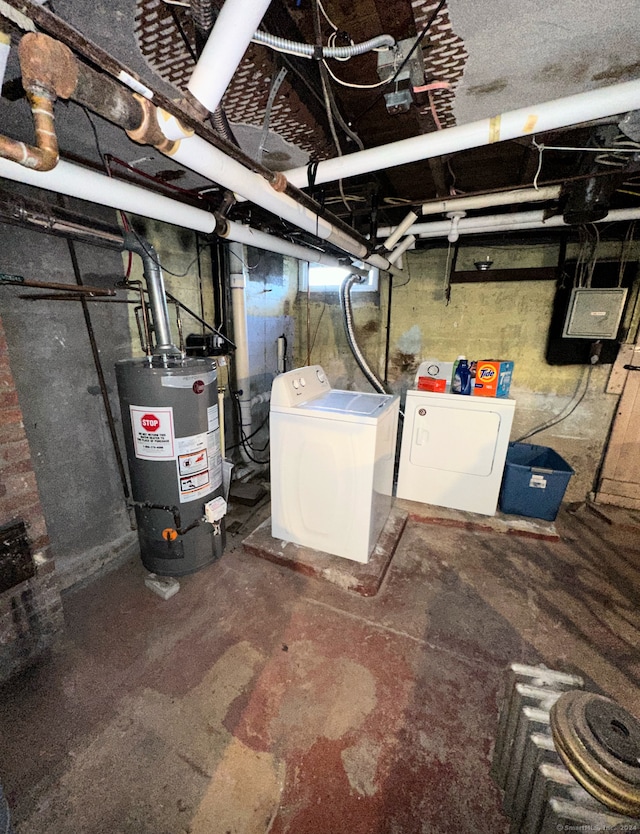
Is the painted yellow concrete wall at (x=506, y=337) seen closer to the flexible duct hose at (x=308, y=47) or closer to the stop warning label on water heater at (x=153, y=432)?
the stop warning label on water heater at (x=153, y=432)

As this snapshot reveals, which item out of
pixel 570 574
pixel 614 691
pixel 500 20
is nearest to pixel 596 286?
pixel 570 574

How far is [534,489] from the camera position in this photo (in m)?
2.81

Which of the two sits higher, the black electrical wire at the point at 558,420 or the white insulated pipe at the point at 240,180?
the white insulated pipe at the point at 240,180

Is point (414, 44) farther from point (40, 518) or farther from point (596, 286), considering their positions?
point (596, 286)

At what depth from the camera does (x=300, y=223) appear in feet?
5.78

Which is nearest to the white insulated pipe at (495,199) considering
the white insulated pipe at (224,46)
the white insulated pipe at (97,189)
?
the white insulated pipe at (97,189)

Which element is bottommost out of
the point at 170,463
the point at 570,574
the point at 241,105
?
the point at 570,574

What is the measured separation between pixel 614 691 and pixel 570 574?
2.86 feet

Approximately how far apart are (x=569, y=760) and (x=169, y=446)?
6.74 ft

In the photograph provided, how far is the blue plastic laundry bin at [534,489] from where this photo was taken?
2731 mm

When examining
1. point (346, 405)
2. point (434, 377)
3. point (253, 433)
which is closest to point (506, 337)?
point (434, 377)

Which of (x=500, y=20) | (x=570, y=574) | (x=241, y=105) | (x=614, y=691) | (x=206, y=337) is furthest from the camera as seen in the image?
(x=206, y=337)

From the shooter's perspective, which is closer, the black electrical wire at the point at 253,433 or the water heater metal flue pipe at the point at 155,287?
the water heater metal flue pipe at the point at 155,287

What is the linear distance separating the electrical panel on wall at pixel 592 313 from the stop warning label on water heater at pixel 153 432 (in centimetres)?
355
